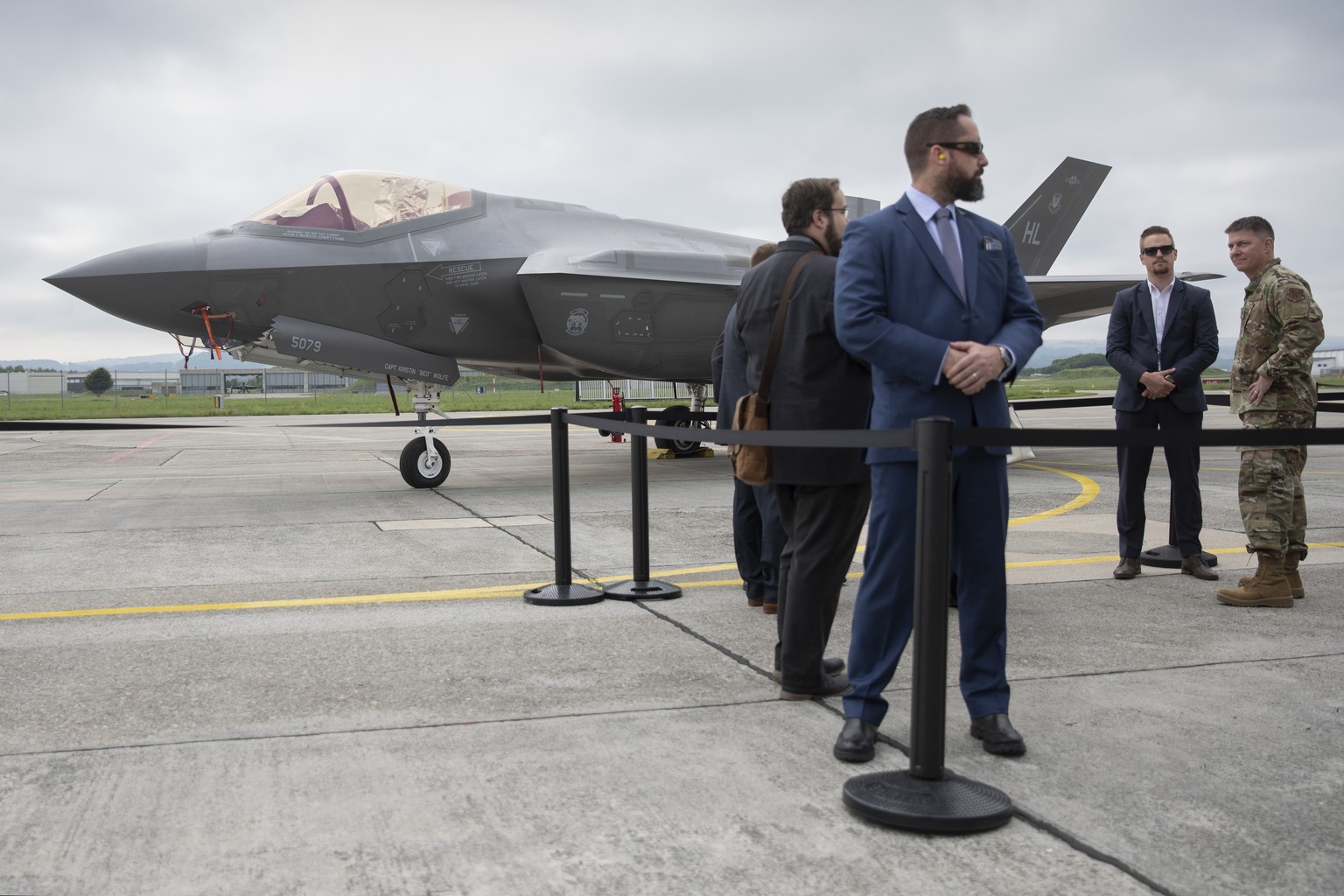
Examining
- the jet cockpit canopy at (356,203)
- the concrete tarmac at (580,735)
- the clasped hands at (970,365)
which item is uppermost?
the jet cockpit canopy at (356,203)

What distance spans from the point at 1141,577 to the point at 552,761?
400 centimetres

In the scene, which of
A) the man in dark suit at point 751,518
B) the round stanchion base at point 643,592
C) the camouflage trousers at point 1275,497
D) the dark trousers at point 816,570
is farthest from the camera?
the round stanchion base at point 643,592

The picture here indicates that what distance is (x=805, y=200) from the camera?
12.6ft

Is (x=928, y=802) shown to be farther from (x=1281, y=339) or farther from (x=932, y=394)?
(x=1281, y=339)

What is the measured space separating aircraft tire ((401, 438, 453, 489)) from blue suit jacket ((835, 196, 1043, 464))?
7658 mm

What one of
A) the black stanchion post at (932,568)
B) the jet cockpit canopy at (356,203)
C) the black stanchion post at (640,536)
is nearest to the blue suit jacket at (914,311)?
the black stanchion post at (932,568)

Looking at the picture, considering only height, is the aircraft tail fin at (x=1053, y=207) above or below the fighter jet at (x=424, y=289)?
above

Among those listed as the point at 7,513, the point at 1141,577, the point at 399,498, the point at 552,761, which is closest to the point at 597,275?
the point at 399,498

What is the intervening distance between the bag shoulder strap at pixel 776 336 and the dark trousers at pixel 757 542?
0.89 m

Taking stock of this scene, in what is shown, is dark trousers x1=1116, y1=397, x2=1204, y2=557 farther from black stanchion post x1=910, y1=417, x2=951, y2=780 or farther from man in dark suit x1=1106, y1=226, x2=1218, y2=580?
black stanchion post x1=910, y1=417, x2=951, y2=780

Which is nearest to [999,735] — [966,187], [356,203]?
[966,187]

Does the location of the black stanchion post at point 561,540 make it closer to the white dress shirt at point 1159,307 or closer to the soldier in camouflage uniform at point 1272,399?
the soldier in camouflage uniform at point 1272,399

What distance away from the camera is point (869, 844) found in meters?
2.49

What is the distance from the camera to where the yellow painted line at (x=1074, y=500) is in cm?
814
